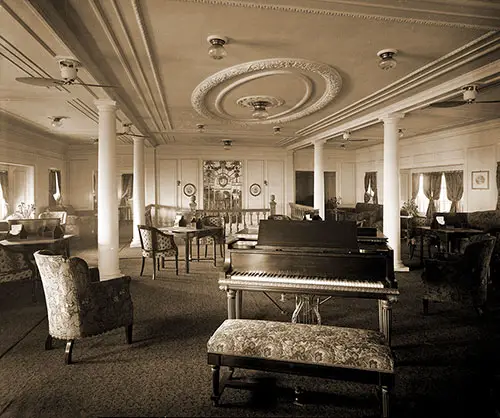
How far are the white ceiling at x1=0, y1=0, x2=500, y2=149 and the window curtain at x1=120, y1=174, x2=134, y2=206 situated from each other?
539 centimetres

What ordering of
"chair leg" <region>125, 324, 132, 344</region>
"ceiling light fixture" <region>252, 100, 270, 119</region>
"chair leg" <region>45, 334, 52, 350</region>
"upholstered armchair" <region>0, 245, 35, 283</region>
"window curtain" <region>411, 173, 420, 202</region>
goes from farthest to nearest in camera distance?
1. "window curtain" <region>411, 173, 420, 202</region>
2. "ceiling light fixture" <region>252, 100, 270, 119</region>
3. "upholstered armchair" <region>0, 245, 35, 283</region>
4. "chair leg" <region>125, 324, 132, 344</region>
5. "chair leg" <region>45, 334, 52, 350</region>

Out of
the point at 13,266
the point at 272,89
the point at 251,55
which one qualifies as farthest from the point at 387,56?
the point at 13,266

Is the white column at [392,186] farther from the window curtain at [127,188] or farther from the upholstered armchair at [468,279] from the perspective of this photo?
the window curtain at [127,188]

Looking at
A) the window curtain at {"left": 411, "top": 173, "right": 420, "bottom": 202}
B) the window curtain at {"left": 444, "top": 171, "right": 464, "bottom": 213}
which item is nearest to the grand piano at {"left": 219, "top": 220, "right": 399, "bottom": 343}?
the window curtain at {"left": 444, "top": 171, "right": 464, "bottom": 213}

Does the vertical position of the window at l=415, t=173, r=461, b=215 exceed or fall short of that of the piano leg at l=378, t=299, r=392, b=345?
it exceeds it

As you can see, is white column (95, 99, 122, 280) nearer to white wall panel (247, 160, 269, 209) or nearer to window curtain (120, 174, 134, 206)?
window curtain (120, 174, 134, 206)

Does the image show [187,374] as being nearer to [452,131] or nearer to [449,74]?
[449,74]

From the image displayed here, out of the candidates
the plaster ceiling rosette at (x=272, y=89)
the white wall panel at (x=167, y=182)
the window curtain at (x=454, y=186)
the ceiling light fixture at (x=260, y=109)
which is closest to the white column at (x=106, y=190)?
the plaster ceiling rosette at (x=272, y=89)

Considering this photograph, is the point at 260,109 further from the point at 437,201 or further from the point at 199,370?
the point at 437,201

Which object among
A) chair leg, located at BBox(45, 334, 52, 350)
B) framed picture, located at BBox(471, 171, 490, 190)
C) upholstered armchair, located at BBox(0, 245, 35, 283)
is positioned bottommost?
chair leg, located at BBox(45, 334, 52, 350)

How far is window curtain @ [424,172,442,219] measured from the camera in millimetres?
11200

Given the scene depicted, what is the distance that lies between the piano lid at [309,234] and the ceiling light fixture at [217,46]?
6.27 ft

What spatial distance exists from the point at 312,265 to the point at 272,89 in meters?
3.93

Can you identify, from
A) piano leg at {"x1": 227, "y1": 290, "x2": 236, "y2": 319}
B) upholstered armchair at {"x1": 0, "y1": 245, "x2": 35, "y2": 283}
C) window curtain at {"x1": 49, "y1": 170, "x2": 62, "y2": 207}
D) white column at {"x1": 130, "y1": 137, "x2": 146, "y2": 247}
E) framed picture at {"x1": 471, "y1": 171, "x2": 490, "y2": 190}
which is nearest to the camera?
piano leg at {"x1": 227, "y1": 290, "x2": 236, "y2": 319}
